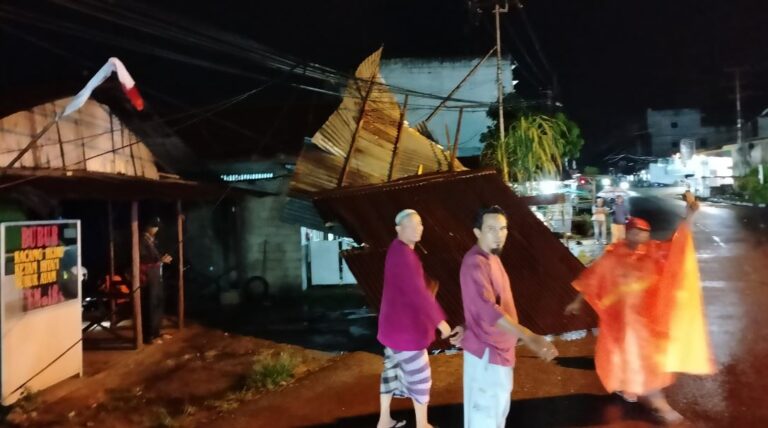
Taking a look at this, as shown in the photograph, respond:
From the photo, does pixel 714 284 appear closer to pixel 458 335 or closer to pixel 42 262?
pixel 458 335

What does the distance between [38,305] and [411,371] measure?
410 cm

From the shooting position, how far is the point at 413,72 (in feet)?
79.8

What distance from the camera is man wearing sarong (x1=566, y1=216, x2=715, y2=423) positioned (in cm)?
518

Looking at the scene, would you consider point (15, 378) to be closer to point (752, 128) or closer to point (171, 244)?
point (171, 244)

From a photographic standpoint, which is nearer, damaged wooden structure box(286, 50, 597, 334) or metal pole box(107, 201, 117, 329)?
damaged wooden structure box(286, 50, 597, 334)

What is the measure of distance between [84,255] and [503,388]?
32.9 ft

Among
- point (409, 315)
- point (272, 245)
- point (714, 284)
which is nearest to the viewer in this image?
point (409, 315)

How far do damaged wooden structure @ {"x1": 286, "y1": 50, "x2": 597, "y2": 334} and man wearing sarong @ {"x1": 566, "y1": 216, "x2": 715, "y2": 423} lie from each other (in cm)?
239

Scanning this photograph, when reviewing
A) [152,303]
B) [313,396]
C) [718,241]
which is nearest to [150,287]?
[152,303]

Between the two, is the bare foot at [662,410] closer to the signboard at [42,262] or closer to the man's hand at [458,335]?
the man's hand at [458,335]

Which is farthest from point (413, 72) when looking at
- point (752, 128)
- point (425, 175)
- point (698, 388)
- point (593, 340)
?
point (752, 128)

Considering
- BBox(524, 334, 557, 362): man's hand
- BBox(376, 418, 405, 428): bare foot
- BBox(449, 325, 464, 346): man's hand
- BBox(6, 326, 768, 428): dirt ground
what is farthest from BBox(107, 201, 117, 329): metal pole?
BBox(524, 334, 557, 362): man's hand

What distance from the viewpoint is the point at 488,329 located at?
3941 mm

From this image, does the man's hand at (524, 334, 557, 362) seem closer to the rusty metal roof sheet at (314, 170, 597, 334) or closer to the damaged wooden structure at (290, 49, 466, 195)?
the rusty metal roof sheet at (314, 170, 597, 334)
